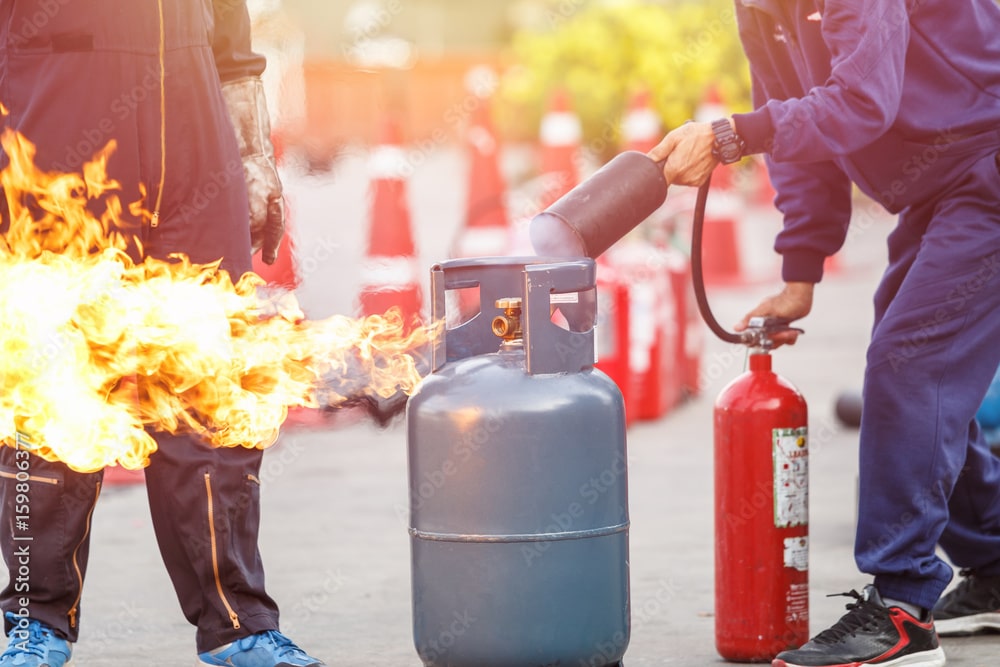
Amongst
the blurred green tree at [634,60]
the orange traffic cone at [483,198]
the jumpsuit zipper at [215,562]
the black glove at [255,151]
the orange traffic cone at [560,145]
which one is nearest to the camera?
the jumpsuit zipper at [215,562]

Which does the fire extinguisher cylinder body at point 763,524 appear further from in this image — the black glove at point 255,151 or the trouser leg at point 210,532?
the black glove at point 255,151

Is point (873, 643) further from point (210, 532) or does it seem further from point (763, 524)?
point (210, 532)

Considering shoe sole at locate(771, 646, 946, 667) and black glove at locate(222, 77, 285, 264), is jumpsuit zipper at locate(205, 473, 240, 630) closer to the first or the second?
black glove at locate(222, 77, 285, 264)

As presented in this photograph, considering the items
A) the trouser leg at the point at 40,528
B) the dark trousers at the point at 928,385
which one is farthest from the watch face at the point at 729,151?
the trouser leg at the point at 40,528

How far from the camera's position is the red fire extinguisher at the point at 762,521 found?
3.06m

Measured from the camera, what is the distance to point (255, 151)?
3.14 metres

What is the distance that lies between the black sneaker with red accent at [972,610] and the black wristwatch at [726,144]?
119 cm

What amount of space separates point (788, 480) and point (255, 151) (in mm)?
1295

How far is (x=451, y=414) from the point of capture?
2.62 metres

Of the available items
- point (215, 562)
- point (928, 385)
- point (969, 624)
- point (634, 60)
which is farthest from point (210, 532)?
point (634, 60)

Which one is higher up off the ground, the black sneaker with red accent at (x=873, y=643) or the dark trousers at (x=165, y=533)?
the dark trousers at (x=165, y=533)

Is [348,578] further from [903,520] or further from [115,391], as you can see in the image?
[903,520]

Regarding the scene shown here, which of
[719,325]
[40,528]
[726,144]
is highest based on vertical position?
[726,144]

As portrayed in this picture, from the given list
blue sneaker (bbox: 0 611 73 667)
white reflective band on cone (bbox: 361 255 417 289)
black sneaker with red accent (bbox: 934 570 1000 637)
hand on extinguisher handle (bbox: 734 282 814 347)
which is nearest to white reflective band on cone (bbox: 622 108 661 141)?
white reflective band on cone (bbox: 361 255 417 289)
